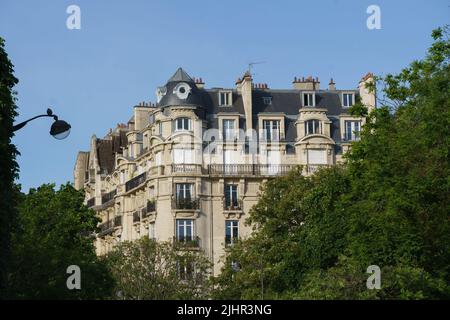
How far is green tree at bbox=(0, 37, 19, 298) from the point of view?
36.2 meters

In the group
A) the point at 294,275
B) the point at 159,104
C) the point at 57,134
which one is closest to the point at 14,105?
the point at 57,134

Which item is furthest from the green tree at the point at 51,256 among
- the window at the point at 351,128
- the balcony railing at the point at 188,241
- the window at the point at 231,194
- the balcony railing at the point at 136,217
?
the window at the point at 351,128

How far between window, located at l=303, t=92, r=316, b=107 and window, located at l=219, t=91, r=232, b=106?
208 inches

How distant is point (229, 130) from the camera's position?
88.1m

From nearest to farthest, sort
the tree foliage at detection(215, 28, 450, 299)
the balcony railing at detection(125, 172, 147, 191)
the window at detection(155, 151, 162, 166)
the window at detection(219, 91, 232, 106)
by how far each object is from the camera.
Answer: the tree foliage at detection(215, 28, 450, 299) < the window at detection(155, 151, 162, 166) < the window at detection(219, 91, 232, 106) < the balcony railing at detection(125, 172, 147, 191)

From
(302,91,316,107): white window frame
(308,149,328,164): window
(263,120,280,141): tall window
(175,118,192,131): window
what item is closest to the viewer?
(175,118,192,131): window

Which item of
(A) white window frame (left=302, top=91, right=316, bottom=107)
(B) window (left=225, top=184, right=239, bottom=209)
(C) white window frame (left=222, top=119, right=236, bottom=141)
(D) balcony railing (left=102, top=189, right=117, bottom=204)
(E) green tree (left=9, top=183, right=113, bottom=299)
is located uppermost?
(A) white window frame (left=302, top=91, right=316, bottom=107)

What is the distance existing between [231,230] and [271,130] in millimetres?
7830

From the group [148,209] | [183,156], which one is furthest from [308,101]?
[148,209]

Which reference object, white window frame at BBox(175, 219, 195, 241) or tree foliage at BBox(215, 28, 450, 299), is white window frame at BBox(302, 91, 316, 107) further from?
tree foliage at BBox(215, 28, 450, 299)

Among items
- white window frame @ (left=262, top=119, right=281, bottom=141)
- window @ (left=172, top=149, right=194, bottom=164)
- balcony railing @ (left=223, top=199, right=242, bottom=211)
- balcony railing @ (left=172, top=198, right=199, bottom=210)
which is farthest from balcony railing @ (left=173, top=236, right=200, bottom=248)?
white window frame @ (left=262, top=119, right=281, bottom=141)

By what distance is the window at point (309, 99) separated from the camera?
298ft

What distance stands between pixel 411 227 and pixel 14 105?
16883 mm
